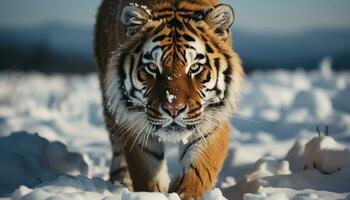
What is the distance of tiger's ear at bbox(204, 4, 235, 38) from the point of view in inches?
124

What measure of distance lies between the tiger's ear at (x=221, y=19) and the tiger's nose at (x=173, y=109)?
61 cm

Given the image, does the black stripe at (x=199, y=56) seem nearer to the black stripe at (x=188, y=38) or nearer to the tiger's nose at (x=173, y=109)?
the black stripe at (x=188, y=38)

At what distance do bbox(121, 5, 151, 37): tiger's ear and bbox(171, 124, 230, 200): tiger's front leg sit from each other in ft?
2.28

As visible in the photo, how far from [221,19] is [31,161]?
4.74 ft

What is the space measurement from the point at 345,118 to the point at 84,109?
404 cm

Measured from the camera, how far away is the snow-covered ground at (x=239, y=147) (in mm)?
2949

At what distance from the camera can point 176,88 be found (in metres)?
2.85

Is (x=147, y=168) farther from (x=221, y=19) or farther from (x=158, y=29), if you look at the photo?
(x=221, y=19)

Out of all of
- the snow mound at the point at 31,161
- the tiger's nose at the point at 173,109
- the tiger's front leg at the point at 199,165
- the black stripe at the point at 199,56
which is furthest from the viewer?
the snow mound at the point at 31,161

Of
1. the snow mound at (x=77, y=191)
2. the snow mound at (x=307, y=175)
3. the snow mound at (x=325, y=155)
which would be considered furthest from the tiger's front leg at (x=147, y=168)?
the snow mound at (x=325, y=155)

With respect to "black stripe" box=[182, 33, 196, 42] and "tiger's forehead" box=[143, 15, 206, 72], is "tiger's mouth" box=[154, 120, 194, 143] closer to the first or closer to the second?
"tiger's forehead" box=[143, 15, 206, 72]

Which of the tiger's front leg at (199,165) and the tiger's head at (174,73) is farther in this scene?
the tiger's front leg at (199,165)

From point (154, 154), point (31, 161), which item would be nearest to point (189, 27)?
point (154, 154)

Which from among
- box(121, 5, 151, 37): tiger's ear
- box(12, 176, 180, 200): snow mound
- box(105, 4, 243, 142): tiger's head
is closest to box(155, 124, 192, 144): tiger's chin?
box(105, 4, 243, 142): tiger's head
